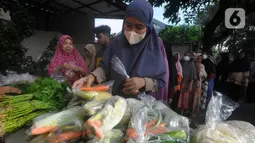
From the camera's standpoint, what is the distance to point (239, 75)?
7.93 m

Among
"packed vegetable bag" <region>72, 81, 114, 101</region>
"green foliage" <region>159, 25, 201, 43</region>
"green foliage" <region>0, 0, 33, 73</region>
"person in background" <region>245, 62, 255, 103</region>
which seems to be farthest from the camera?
"green foliage" <region>159, 25, 201, 43</region>

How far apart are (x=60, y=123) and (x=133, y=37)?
0.76 metres

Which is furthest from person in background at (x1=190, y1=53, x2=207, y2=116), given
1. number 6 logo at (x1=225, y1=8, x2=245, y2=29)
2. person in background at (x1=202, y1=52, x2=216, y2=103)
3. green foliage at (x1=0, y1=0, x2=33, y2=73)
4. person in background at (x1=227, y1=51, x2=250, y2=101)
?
green foliage at (x1=0, y1=0, x2=33, y2=73)

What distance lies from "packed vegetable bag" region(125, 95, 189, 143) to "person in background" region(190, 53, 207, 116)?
5.43 metres

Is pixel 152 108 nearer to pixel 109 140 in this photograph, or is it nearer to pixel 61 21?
pixel 109 140

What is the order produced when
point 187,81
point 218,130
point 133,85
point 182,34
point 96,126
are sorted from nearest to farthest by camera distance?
point 96,126 → point 218,130 → point 133,85 → point 187,81 → point 182,34

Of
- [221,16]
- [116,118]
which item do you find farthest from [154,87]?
[221,16]

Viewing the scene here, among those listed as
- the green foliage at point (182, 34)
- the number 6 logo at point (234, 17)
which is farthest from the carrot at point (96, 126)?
the green foliage at point (182, 34)

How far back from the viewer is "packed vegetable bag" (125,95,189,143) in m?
0.95

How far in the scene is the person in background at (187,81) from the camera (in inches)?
247

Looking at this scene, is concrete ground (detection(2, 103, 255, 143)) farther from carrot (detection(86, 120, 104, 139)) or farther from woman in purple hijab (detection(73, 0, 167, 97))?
carrot (detection(86, 120, 104, 139))

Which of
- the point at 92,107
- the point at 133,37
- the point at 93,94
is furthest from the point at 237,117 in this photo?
the point at 92,107

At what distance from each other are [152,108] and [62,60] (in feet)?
7.04

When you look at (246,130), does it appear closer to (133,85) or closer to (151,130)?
(151,130)
